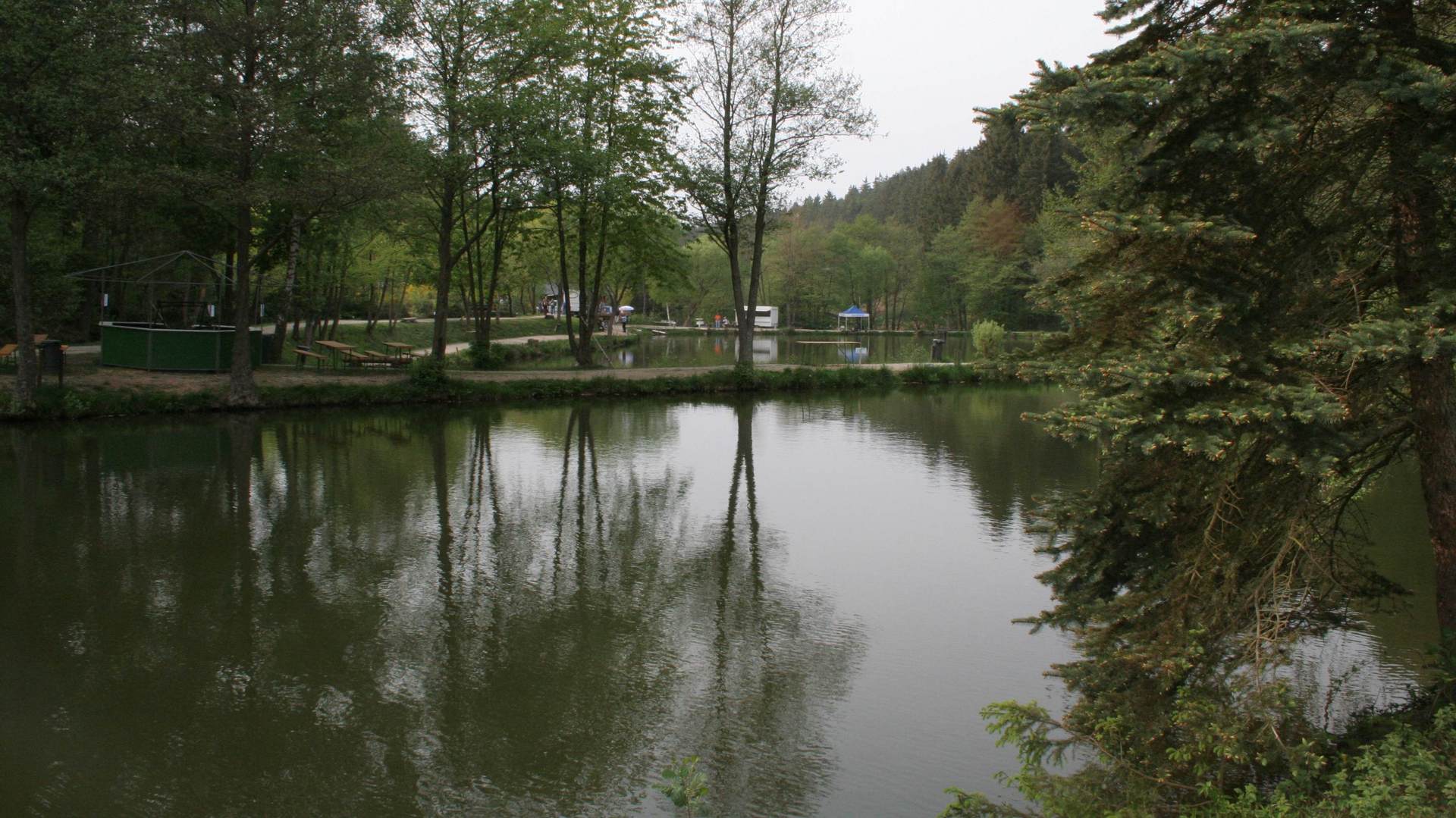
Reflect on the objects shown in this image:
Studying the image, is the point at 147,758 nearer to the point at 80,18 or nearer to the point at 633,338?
the point at 80,18

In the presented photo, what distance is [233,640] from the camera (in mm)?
8180

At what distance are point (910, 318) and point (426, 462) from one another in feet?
245

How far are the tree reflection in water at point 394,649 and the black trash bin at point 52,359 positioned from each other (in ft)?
22.3

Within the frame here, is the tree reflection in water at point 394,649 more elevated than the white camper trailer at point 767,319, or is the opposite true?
the white camper trailer at point 767,319

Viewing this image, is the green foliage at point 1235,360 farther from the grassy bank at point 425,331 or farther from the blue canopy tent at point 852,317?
the blue canopy tent at point 852,317

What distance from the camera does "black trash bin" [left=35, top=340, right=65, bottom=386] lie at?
20.2 meters

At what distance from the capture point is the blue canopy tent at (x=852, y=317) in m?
→ 79.0

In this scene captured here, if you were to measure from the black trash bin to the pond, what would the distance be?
414cm

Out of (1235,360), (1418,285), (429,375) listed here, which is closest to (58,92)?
(429,375)

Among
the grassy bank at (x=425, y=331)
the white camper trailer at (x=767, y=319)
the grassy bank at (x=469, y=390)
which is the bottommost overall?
the grassy bank at (x=469, y=390)

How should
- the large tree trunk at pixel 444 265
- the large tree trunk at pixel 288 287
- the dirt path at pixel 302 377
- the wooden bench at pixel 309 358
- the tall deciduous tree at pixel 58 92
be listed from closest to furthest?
the tall deciduous tree at pixel 58 92
the dirt path at pixel 302 377
the large tree trunk at pixel 288 287
the large tree trunk at pixel 444 265
the wooden bench at pixel 309 358

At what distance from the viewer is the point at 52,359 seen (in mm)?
20703

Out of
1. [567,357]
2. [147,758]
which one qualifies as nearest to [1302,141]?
[147,758]

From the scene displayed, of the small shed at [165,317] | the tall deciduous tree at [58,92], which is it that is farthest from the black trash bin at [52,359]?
the tall deciduous tree at [58,92]
